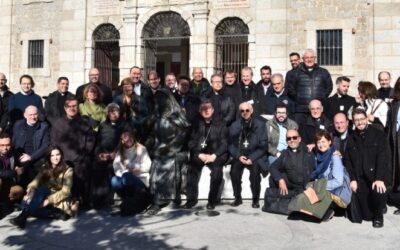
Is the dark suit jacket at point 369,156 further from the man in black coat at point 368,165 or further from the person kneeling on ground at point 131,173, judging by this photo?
the person kneeling on ground at point 131,173

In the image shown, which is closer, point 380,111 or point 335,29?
point 380,111

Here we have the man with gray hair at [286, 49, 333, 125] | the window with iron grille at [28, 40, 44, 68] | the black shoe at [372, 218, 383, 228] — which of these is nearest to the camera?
the black shoe at [372, 218, 383, 228]

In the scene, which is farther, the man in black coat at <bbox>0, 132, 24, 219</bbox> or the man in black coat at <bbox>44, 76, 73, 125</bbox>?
the man in black coat at <bbox>44, 76, 73, 125</bbox>

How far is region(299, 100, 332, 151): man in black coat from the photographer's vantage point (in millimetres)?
7223

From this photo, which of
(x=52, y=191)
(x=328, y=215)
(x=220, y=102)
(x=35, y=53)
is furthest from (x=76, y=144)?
(x=35, y=53)

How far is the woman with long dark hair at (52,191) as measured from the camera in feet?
21.2

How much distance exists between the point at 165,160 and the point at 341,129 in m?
2.81

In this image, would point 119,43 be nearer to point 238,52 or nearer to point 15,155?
point 238,52

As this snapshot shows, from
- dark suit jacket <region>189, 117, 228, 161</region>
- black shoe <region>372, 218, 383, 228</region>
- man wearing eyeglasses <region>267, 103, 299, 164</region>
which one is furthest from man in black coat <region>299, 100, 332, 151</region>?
black shoe <region>372, 218, 383, 228</region>

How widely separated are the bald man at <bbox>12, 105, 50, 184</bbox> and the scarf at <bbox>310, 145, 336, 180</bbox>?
4.35 meters

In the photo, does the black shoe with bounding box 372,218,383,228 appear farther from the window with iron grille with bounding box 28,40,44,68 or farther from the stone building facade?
the window with iron grille with bounding box 28,40,44,68

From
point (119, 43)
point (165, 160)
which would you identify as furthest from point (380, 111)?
point (119, 43)

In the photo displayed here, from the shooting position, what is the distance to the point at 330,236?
5547 mm

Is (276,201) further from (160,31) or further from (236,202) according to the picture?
(160,31)
